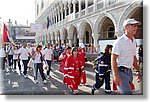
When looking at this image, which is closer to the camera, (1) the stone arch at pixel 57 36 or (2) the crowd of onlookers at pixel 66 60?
(2) the crowd of onlookers at pixel 66 60

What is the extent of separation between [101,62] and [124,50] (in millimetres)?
817

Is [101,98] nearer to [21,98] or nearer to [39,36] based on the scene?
[21,98]

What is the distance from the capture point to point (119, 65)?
1929mm

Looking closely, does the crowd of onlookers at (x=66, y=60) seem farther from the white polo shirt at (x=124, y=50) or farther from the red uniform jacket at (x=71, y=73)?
the white polo shirt at (x=124, y=50)

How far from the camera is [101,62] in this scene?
2697 mm

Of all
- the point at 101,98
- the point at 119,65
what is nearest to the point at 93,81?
the point at 101,98

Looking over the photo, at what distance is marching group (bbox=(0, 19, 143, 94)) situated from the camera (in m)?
1.89

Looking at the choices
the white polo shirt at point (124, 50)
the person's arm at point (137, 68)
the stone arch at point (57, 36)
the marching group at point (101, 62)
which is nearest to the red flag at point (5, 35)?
the marching group at point (101, 62)

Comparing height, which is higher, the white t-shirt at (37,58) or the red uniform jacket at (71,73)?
the white t-shirt at (37,58)

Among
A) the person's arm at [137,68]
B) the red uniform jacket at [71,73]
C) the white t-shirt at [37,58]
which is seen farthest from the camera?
the white t-shirt at [37,58]

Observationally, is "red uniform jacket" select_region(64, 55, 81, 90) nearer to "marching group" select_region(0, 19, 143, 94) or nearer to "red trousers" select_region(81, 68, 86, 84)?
"marching group" select_region(0, 19, 143, 94)

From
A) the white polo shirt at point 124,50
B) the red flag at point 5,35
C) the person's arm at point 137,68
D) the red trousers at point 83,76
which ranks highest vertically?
the red flag at point 5,35

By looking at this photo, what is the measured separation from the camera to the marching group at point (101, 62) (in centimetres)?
189

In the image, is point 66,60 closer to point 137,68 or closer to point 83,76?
point 83,76
